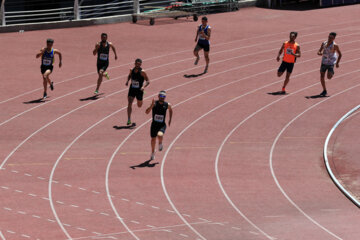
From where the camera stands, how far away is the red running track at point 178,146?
49.2ft

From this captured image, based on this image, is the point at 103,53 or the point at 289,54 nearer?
the point at 103,53

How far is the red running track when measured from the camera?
590 inches

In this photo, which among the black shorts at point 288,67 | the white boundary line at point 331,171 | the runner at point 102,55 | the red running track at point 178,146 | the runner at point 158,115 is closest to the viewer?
the red running track at point 178,146

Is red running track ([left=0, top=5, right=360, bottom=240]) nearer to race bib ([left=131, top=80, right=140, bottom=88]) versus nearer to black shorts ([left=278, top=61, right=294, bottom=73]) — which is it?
black shorts ([left=278, top=61, right=294, bottom=73])

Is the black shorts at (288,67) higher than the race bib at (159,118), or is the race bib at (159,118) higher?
the black shorts at (288,67)

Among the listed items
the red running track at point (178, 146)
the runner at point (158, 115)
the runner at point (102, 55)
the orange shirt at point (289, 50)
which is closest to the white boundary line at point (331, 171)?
the red running track at point (178, 146)

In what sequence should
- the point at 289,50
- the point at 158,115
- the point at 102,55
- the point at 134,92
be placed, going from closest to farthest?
the point at 158,115
the point at 134,92
the point at 102,55
the point at 289,50

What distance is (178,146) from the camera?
1941 centimetres

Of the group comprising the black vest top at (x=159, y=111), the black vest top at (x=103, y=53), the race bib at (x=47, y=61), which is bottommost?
the black vest top at (x=159, y=111)

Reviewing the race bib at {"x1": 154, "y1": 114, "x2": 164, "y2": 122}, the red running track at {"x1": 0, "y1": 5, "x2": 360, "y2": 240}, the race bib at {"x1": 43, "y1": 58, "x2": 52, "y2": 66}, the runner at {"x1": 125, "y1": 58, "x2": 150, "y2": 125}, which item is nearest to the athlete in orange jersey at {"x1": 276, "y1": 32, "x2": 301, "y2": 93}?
the red running track at {"x1": 0, "y1": 5, "x2": 360, "y2": 240}

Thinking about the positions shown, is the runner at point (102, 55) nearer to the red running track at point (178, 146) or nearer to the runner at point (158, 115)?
the red running track at point (178, 146)

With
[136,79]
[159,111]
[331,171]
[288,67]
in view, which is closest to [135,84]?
[136,79]

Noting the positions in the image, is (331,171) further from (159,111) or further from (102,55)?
(102,55)

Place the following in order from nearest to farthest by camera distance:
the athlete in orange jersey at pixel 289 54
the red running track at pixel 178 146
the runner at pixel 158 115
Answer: the red running track at pixel 178 146 < the runner at pixel 158 115 < the athlete in orange jersey at pixel 289 54
